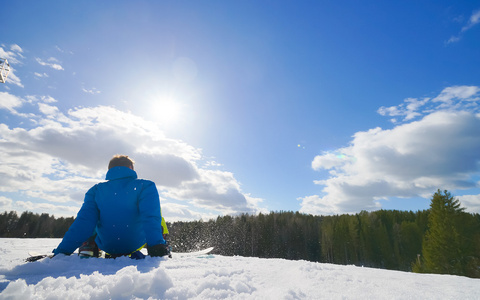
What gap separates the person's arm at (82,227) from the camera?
289 cm

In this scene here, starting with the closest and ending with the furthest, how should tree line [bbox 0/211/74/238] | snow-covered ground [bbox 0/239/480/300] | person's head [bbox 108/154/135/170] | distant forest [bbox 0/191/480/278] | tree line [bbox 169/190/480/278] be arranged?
1. snow-covered ground [bbox 0/239/480/300]
2. person's head [bbox 108/154/135/170]
3. tree line [bbox 0/211/74/238]
4. distant forest [bbox 0/191/480/278]
5. tree line [bbox 169/190/480/278]

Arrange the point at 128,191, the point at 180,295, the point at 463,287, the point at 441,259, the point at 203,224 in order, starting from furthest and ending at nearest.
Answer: the point at 203,224 → the point at 441,259 → the point at 128,191 → the point at 463,287 → the point at 180,295

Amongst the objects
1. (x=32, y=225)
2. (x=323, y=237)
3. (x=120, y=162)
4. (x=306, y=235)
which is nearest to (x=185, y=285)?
(x=120, y=162)

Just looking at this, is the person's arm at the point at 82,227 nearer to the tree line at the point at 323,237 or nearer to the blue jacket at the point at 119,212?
the blue jacket at the point at 119,212

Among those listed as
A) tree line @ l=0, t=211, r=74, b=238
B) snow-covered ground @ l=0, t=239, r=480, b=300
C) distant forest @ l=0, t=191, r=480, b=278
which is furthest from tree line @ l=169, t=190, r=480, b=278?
snow-covered ground @ l=0, t=239, r=480, b=300

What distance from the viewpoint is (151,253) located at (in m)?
2.92

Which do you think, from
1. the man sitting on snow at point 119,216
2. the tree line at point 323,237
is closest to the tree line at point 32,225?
the tree line at point 323,237

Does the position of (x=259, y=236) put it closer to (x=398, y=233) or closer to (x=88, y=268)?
(x=398, y=233)

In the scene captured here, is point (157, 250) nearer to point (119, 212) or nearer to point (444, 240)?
point (119, 212)

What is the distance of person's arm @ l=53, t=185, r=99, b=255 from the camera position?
289 centimetres

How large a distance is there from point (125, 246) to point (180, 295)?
2300 millimetres

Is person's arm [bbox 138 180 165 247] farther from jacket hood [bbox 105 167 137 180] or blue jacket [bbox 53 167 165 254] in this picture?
jacket hood [bbox 105 167 137 180]

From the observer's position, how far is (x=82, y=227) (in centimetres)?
304

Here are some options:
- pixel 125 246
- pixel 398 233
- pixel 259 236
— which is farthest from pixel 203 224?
pixel 125 246
